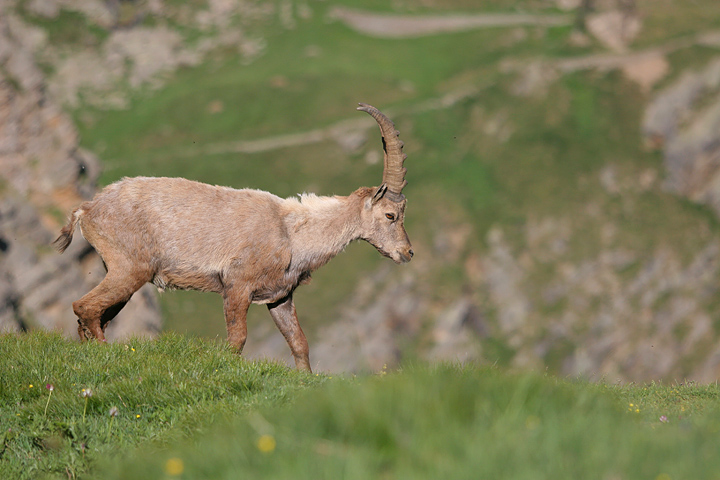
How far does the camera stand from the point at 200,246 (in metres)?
11.1

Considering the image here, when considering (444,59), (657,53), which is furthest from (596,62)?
(444,59)

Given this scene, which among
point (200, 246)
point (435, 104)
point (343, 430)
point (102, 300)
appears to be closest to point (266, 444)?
point (343, 430)

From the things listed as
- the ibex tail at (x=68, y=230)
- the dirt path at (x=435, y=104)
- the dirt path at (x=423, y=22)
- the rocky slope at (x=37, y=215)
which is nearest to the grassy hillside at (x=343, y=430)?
the ibex tail at (x=68, y=230)

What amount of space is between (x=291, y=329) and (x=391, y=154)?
3523 millimetres

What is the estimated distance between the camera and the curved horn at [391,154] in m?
12.2

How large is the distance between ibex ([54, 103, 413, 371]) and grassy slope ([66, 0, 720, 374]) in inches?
1644

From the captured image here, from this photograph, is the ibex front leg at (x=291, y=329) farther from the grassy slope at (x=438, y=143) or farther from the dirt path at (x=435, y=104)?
the dirt path at (x=435, y=104)

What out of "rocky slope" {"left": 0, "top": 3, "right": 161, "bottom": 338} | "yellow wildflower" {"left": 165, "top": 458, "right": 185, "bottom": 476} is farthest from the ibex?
"rocky slope" {"left": 0, "top": 3, "right": 161, "bottom": 338}

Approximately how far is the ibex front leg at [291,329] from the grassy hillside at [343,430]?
3908 mm

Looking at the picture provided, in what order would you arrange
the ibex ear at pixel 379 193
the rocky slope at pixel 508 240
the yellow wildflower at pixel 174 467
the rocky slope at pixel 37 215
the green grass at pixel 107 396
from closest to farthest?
1. the yellow wildflower at pixel 174 467
2. the green grass at pixel 107 396
3. the ibex ear at pixel 379 193
4. the rocky slope at pixel 37 215
5. the rocky slope at pixel 508 240

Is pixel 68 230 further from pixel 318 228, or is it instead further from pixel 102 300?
pixel 318 228

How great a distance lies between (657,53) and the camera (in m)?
75.5

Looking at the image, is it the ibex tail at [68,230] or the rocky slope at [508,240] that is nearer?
the ibex tail at [68,230]

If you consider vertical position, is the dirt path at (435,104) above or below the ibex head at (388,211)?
below
